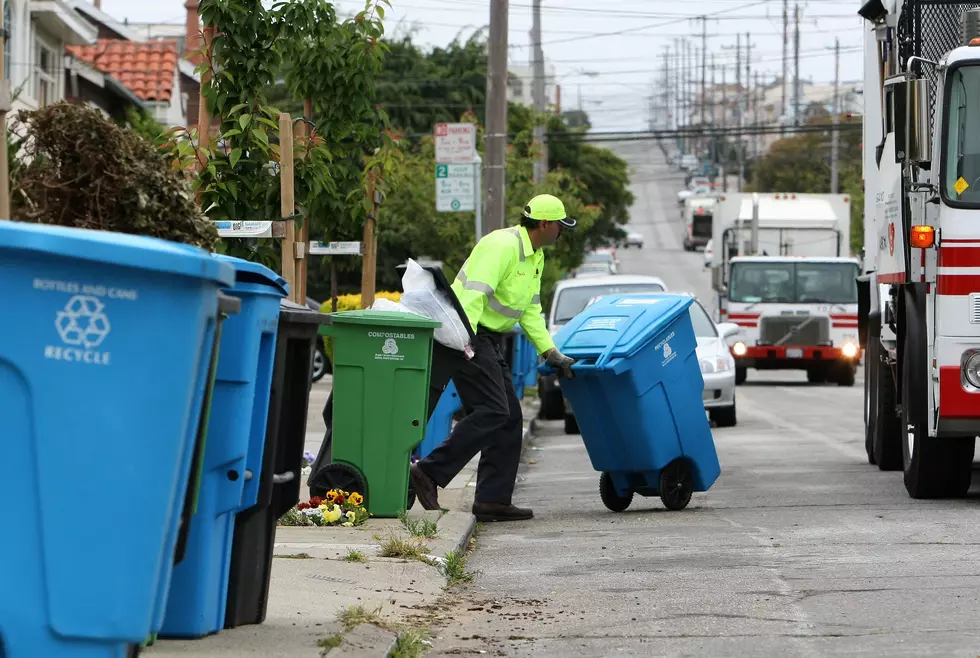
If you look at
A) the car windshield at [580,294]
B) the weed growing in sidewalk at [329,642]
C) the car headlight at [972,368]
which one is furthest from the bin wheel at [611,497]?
the car windshield at [580,294]

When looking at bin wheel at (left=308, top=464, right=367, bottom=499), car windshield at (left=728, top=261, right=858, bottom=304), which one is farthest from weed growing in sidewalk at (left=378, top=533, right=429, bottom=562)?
car windshield at (left=728, top=261, right=858, bottom=304)

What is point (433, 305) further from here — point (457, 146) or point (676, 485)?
point (457, 146)

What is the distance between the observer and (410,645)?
5.87 meters

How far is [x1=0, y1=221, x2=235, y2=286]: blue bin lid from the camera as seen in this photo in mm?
4098

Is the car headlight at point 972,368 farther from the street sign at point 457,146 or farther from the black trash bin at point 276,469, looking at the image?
the street sign at point 457,146

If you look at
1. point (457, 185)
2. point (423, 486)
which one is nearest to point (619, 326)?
point (423, 486)

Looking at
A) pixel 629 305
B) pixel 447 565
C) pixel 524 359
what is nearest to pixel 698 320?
pixel 524 359

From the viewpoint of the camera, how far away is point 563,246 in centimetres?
3519

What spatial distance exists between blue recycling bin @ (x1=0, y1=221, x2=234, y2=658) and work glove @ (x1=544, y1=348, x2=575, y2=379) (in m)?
5.43

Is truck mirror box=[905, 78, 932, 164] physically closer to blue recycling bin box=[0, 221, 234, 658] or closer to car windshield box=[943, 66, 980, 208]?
car windshield box=[943, 66, 980, 208]

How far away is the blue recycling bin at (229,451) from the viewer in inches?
207

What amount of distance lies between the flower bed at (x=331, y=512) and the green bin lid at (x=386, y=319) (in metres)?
0.89

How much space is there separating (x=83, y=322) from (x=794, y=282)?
77.5 ft

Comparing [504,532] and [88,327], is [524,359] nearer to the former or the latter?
[504,532]
